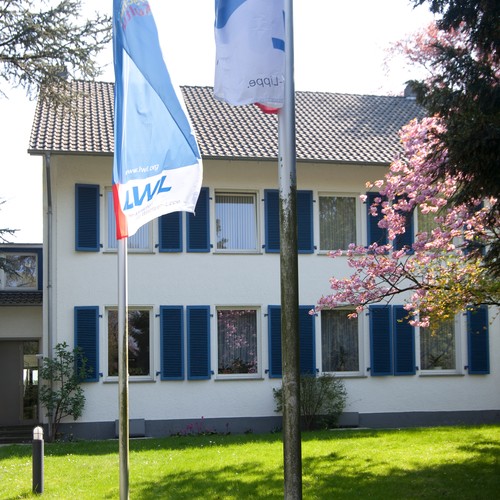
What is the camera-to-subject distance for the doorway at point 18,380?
1114 inches

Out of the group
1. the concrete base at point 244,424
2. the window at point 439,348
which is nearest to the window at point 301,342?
the concrete base at point 244,424

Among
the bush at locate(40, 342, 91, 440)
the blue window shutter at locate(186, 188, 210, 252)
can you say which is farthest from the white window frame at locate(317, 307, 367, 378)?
the bush at locate(40, 342, 91, 440)

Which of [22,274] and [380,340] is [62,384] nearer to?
[380,340]

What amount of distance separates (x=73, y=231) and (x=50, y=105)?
4.71 metres

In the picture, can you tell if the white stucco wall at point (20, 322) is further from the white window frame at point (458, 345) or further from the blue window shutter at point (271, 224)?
the white window frame at point (458, 345)

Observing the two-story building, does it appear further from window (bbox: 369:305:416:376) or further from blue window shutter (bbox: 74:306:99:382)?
window (bbox: 369:305:416:376)

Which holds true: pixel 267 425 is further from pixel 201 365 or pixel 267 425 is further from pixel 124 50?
pixel 124 50

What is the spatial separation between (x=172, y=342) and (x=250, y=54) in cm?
1395

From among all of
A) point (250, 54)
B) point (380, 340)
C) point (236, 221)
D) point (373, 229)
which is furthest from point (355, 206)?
point (250, 54)

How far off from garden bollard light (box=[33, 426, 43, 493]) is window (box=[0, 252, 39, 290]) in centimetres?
1482

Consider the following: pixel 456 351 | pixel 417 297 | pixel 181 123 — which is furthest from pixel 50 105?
pixel 456 351

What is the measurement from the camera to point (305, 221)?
70.1 feet

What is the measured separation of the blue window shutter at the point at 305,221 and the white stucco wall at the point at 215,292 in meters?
0.17

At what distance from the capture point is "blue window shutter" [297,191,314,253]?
2130cm
